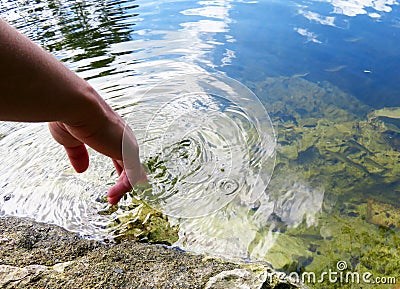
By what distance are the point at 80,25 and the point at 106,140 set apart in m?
5.23

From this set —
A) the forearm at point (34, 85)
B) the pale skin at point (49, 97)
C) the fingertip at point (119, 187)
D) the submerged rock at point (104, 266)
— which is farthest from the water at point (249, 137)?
the forearm at point (34, 85)

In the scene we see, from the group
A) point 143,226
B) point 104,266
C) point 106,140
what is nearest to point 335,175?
point 143,226

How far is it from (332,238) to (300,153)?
1.01m

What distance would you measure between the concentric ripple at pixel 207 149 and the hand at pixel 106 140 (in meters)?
0.56

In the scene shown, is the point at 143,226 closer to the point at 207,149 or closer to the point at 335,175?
the point at 207,149

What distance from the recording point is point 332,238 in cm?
249

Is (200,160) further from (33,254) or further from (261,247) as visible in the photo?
(33,254)

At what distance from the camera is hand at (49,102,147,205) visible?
1209 millimetres

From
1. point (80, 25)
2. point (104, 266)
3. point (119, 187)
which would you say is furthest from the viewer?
point (80, 25)

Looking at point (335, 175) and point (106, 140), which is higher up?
point (106, 140)

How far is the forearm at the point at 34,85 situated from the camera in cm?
85

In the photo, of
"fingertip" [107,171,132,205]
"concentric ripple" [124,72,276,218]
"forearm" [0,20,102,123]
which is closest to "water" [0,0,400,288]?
"concentric ripple" [124,72,276,218]

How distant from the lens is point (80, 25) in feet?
19.4

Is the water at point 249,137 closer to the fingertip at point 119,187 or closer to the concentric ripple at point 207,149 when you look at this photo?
Result: the concentric ripple at point 207,149
